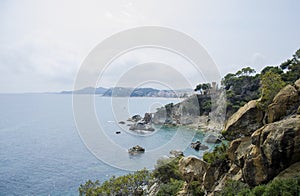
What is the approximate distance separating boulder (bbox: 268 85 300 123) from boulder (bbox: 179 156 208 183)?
157 inches

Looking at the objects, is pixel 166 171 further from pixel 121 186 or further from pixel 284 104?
pixel 284 104

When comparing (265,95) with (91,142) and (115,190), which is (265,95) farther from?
(91,142)

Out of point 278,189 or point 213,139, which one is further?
point 213,139

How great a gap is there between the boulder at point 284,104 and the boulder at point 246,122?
76cm

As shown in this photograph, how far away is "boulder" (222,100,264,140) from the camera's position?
31.3 ft

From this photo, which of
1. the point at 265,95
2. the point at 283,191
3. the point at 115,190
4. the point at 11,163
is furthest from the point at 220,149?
the point at 11,163

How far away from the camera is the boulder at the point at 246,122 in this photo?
9.55m

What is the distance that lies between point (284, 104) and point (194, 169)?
5058mm

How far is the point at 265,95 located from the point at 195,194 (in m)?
5.21

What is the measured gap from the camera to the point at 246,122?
31.8 ft

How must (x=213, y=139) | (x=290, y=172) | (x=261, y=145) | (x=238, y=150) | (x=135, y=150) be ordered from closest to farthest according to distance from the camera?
Result: (x=290, y=172)
(x=261, y=145)
(x=238, y=150)
(x=135, y=150)
(x=213, y=139)

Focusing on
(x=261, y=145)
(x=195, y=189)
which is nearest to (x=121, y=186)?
(x=195, y=189)

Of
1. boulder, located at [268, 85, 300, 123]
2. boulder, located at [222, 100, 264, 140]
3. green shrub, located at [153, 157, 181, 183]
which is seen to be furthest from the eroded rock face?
green shrub, located at [153, 157, 181, 183]

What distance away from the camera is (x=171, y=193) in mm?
12594
